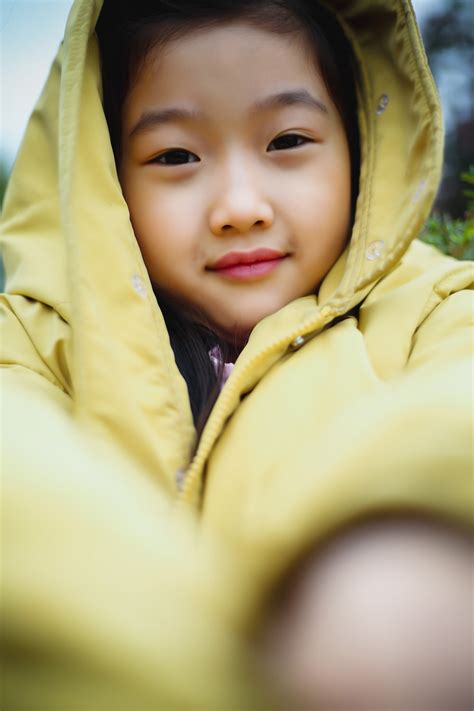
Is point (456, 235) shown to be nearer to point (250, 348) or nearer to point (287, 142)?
point (287, 142)

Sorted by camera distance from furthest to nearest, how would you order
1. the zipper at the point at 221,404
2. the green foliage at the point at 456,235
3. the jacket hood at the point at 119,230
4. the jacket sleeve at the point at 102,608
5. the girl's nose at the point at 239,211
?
the green foliage at the point at 456,235 < the girl's nose at the point at 239,211 < the jacket hood at the point at 119,230 < the zipper at the point at 221,404 < the jacket sleeve at the point at 102,608

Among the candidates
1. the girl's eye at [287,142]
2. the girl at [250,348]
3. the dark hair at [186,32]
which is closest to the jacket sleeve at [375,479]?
the girl at [250,348]

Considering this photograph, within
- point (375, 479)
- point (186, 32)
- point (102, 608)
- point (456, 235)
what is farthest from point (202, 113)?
point (102, 608)

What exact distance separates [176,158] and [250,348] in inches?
19.3

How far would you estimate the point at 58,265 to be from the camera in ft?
4.82

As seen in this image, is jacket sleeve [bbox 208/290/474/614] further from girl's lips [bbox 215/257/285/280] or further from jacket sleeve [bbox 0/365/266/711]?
girl's lips [bbox 215/257/285/280]

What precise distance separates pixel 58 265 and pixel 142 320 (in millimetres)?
342

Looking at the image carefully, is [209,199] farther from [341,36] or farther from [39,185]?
[341,36]

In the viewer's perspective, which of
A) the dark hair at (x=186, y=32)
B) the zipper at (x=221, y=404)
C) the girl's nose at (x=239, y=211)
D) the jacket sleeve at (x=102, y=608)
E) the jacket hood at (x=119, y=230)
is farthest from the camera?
the dark hair at (x=186, y=32)

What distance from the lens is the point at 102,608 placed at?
23.2 inches

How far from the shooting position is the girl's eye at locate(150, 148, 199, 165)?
1.39 meters

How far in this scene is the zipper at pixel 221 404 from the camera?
1009mm

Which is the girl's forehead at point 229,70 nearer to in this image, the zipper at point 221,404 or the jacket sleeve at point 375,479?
the zipper at point 221,404

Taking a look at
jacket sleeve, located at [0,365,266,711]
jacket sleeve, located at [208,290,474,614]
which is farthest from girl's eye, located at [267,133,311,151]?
jacket sleeve, located at [0,365,266,711]
